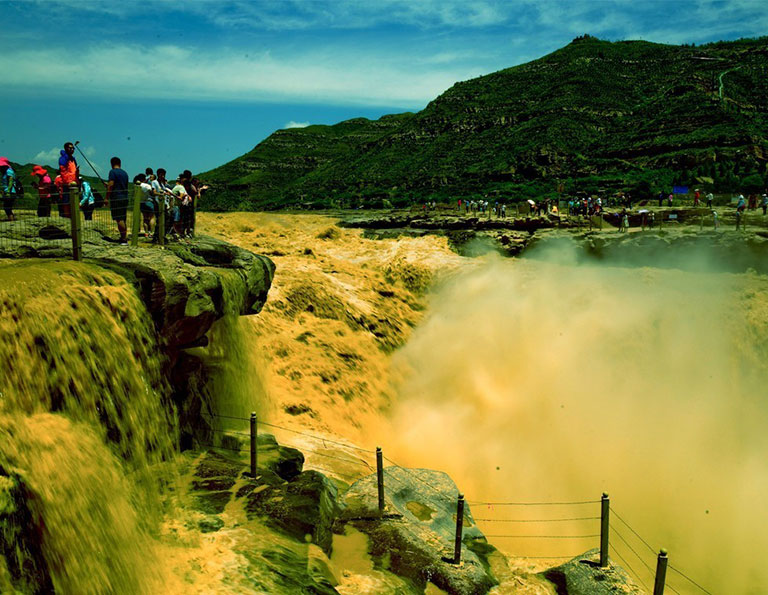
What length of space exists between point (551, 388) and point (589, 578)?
11.2 m

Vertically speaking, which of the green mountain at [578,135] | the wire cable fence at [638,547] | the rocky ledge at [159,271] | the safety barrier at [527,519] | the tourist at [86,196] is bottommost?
the wire cable fence at [638,547]

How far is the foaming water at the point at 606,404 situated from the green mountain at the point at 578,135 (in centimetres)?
2452

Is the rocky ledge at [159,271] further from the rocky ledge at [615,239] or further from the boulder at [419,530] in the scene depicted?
the rocky ledge at [615,239]

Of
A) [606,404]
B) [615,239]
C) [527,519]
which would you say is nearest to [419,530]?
[527,519]

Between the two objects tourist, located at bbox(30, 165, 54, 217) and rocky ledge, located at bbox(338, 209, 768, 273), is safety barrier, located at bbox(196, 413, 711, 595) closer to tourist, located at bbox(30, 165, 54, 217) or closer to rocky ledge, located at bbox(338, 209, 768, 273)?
tourist, located at bbox(30, 165, 54, 217)

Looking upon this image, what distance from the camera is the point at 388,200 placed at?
64625mm

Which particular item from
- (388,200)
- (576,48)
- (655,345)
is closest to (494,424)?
(655,345)

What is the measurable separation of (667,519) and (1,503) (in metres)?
14.7

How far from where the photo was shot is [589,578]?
916 centimetres

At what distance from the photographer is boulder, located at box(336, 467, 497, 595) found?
8.77m

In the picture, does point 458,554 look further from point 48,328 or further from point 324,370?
point 324,370

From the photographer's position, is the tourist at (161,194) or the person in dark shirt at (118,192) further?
the tourist at (161,194)

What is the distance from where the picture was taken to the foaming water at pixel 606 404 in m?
14.6

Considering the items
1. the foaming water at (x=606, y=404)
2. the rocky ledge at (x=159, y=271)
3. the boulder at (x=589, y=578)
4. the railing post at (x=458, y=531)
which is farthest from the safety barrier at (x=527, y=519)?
the rocky ledge at (x=159, y=271)
